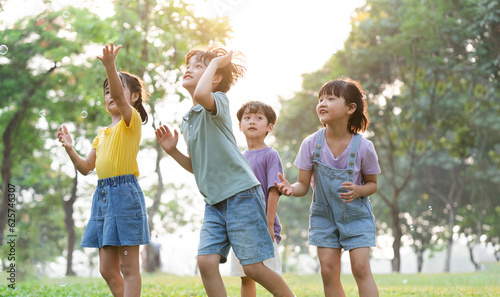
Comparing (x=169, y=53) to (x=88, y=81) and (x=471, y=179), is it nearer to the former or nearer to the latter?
(x=88, y=81)

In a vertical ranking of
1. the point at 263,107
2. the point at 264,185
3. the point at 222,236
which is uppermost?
the point at 263,107

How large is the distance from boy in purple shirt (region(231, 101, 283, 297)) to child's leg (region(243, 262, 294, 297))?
52 cm

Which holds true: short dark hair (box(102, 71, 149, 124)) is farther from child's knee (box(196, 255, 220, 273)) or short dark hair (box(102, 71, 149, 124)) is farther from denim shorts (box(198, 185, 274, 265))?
child's knee (box(196, 255, 220, 273))

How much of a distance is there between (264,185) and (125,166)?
3.11ft

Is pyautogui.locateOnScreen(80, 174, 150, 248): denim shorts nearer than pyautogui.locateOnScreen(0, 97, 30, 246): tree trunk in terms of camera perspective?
Yes

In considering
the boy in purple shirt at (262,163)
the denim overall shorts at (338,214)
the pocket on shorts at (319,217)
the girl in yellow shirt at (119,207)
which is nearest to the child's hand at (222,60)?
the girl in yellow shirt at (119,207)

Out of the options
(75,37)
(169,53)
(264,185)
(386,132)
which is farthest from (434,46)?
(264,185)

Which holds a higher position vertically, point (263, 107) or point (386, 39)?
point (386, 39)

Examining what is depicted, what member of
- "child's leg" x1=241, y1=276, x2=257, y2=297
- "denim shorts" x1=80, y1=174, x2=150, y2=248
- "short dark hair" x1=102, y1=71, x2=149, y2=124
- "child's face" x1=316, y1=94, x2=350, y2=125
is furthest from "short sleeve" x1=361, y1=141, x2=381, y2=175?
"short dark hair" x1=102, y1=71, x2=149, y2=124

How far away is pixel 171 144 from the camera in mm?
3424

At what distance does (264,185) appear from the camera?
4.02 m

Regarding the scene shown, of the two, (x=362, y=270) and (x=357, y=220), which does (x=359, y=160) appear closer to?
(x=357, y=220)

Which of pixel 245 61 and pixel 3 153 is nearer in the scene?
pixel 245 61

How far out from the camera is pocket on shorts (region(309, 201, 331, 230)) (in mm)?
3631
